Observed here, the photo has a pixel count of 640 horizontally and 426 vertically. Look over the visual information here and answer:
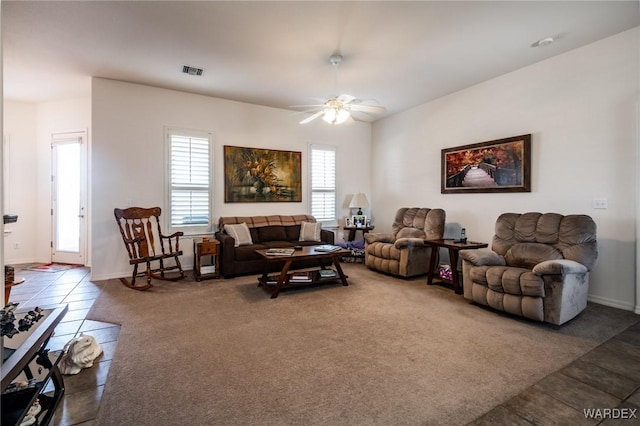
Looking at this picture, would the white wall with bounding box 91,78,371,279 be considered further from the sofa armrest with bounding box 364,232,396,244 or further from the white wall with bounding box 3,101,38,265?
the white wall with bounding box 3,101,38,265

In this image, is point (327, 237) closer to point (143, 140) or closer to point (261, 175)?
point (261, 175)

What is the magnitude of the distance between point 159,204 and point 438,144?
15.8 feet

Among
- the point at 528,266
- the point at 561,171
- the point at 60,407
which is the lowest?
the point at 60,407

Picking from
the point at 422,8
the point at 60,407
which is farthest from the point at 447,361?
the point at 422,8

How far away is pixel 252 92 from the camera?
4973 millimetres

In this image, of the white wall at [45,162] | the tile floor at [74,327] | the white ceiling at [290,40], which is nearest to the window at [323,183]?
the white ceiling at [290,40]

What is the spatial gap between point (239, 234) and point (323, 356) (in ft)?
9.58

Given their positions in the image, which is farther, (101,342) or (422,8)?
(422,8)

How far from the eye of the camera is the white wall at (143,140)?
176 inches

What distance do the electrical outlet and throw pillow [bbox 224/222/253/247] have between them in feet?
14.9

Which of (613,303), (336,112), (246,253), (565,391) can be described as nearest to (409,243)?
(336,112)

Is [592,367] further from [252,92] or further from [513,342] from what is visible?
[252,92]

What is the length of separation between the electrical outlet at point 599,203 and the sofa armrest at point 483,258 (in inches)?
48.3

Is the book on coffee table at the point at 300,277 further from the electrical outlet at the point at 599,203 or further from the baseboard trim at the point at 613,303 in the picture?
the electrical outlet at the point at 599,203
